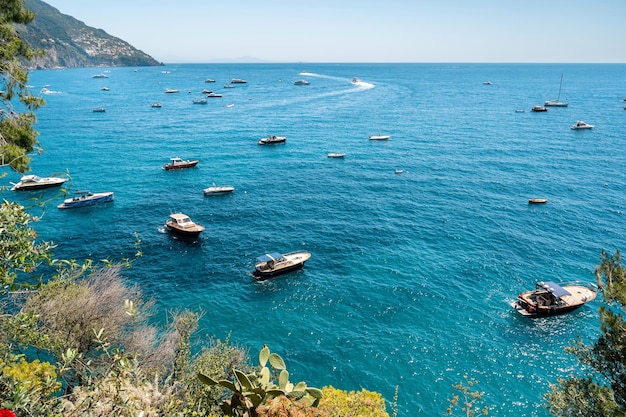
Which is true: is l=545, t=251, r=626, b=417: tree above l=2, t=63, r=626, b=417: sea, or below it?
above

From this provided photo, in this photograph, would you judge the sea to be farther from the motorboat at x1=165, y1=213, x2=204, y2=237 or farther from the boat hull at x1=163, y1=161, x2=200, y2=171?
the boat hull at x1=163, y1=161, x2=200, y2=171

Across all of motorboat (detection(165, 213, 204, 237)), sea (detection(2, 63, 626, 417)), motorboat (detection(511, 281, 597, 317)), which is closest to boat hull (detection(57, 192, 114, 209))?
sea (detection(2, 63, 626, 417))

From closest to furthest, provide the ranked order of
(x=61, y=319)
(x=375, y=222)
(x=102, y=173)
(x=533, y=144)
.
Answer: (x=61, y=319) → (x=375, y=222) → (x=102, y=173) → (x=533, y=144)

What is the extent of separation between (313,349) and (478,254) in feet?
92.4

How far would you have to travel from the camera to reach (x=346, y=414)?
15141mm

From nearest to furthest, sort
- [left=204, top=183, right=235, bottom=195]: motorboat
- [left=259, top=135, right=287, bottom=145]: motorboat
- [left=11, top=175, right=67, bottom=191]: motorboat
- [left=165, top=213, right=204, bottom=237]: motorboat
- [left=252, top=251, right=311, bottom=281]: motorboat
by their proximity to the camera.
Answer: [left=252, top=251, right=311, bottom=281]: motorboat < [left=165, top=213, right=204, bottom=237]: motorboat < [left=11, top=175, right=67, bottom=191]: motorboat < [left=204, top=183, right=235, bottom=195]: motorboat < [left=259, top=135, right=287, bottom=145]: motorboat

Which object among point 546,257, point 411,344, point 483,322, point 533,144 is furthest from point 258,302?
point 533,144

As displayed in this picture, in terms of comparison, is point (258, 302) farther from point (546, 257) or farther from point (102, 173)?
point (102, 173)

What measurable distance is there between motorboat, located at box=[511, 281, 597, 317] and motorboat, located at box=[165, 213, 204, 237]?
41400 millimetres

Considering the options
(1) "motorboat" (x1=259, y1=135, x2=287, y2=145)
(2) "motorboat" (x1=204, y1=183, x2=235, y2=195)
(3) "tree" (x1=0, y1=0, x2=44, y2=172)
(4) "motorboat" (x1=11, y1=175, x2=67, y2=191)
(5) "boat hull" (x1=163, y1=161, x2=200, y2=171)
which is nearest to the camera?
(3) "tree" (x1=0, y1=0, x2=44, y2=172)

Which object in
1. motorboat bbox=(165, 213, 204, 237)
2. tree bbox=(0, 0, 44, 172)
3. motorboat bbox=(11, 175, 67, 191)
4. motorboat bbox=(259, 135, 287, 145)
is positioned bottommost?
motorboat bbox=(165, 213, 204, 237)

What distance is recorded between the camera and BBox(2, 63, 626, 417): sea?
35.2 meters

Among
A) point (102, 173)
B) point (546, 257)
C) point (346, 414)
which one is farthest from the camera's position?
point (102, 173)

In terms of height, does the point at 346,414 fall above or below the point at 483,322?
above
